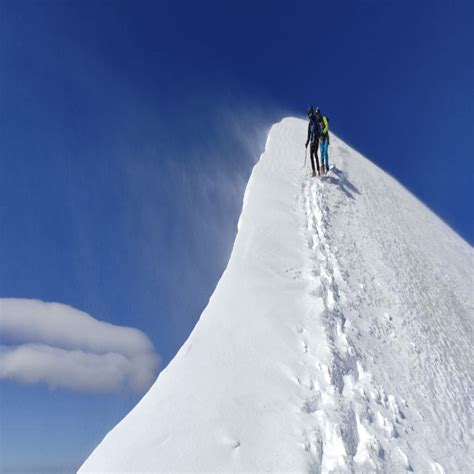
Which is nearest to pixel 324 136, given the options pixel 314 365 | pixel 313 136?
pixel 313 136

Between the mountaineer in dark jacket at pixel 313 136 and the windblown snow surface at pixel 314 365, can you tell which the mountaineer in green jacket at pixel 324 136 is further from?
the windblown snow surface at pixel 314 365

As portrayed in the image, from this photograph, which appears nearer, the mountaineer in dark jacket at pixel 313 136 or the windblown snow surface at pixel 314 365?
the windblown snow surface at pixel 314 365

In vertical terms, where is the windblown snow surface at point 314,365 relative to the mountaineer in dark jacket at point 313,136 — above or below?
below

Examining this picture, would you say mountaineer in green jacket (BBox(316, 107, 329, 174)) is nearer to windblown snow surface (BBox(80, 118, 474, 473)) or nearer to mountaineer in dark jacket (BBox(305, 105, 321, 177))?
mountaineer in dark jacket (BBox(305, 105, 321, 177))

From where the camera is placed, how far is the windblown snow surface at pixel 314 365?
4.48 m

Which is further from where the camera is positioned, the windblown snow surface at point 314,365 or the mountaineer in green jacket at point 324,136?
the mountaineer in green jacket at point 324,136

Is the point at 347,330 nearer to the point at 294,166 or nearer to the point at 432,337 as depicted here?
the point at 432,337

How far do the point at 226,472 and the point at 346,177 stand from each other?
12.6m

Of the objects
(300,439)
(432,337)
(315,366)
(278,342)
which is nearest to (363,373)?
(315,366)

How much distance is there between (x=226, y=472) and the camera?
4086 millimetres

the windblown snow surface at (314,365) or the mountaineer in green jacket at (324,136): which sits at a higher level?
the mountaineer in green jacket at (324,136)

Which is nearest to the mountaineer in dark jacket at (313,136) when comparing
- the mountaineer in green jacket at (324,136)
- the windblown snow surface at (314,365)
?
the mountaineer in green jacket at (324,136)

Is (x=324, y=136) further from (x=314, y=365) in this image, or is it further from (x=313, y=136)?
(x=314, y=365)

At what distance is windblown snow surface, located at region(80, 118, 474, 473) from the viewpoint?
14.7 feet
